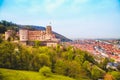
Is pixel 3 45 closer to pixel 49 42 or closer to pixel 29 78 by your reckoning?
pixel 29 78

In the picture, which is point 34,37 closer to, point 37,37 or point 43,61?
point 37,37

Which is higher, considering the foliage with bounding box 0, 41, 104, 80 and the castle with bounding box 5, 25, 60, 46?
the castle with bounding box 5, 25, 60, 46

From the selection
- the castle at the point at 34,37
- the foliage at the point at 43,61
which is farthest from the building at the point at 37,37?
the foliage at the point at 43,61

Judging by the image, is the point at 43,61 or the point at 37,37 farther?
the point at 37,37

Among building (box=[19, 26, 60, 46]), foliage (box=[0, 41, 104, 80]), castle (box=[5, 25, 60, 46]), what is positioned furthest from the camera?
building (box=[19, 26, 60, 46])

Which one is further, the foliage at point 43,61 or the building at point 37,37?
the building at point 37,37

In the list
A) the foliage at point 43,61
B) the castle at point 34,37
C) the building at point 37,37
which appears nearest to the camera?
the foliage at point 43,61

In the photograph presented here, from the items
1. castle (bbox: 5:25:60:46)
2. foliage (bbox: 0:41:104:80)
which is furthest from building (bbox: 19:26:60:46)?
foliage (bbox: 0:41:104:80)

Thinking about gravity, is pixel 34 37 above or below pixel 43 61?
above

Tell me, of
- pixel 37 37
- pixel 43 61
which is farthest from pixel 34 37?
pixel 43 61

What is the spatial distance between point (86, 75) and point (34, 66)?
7748 millimetres

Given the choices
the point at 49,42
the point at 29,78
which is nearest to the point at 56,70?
the point at 29,78

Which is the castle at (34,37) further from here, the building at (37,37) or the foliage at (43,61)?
the foliage at (43,61)

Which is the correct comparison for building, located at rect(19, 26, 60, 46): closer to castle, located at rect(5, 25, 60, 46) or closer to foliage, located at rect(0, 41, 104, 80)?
castle, located at rect(5, 25, 60, 46)
